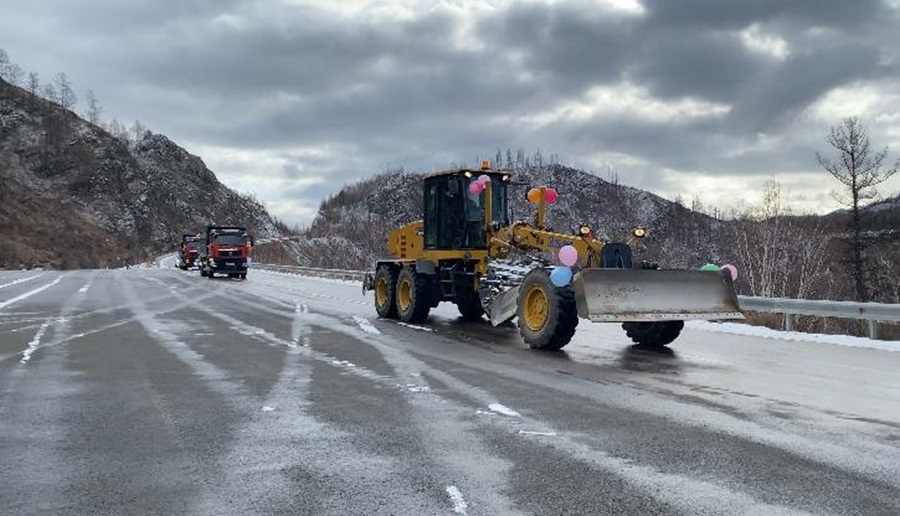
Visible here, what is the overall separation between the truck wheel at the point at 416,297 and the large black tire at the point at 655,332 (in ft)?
16.1

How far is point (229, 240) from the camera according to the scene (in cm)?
4362

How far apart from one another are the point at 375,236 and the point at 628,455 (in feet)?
361

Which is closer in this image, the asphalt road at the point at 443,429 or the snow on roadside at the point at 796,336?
the asphalt road at the point at 443,429

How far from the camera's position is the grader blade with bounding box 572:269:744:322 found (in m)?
10.3

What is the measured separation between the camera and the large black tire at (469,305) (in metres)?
15.4

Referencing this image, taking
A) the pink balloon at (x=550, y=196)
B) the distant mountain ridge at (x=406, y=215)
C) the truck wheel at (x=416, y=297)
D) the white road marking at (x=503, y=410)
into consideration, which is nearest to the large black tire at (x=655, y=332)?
the pink balloon at (x=550, y=196)

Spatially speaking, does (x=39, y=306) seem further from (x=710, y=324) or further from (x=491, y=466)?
(x=491, y=466)

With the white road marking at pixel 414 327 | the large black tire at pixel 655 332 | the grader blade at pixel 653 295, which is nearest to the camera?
the grader blade at pixel 653 295

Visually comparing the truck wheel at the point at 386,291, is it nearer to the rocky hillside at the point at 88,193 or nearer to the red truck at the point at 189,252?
the red truck at the point at 189,252

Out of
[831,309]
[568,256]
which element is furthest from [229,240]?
[831,309]

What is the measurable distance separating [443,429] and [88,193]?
13180 cm

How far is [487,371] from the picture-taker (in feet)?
29.1

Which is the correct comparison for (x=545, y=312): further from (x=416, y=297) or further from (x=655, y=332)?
(x=416, y=297)

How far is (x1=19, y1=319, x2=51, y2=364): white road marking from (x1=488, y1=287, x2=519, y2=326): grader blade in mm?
7004
